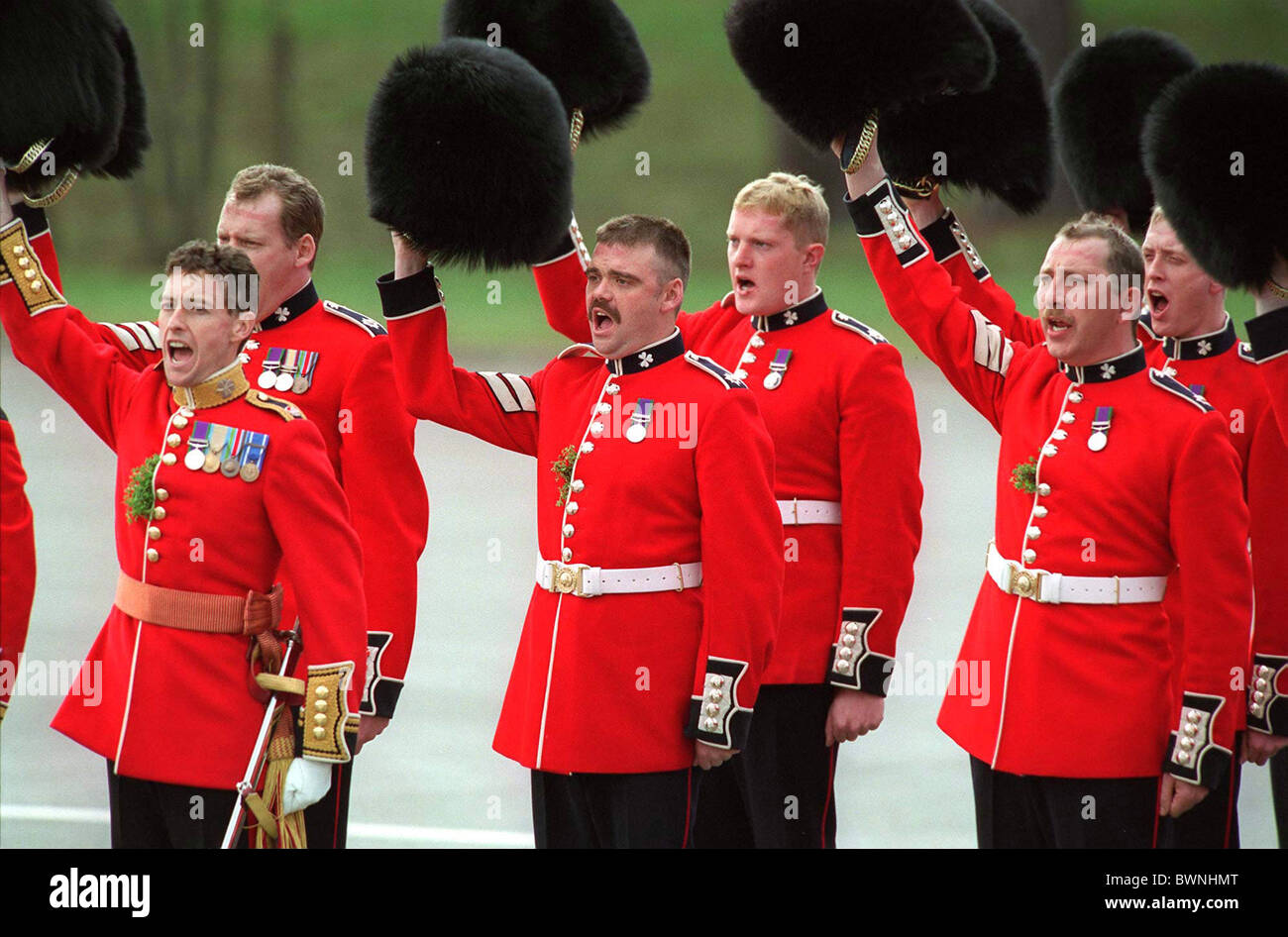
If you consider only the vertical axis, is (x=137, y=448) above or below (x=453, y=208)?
below

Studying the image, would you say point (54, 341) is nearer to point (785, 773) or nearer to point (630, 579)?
point (630, 579)

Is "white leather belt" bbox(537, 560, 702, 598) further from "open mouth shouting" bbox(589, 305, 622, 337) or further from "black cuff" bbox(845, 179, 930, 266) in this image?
"black cuff" bbox(845, 179, 930, 266)

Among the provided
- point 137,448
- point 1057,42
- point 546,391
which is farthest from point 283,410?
point 1057,42

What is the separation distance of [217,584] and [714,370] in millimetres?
974

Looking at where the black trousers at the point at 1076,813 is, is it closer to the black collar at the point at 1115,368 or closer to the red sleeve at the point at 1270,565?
the red sleeve at the point at 1270,565

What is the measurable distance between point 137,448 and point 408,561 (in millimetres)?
641

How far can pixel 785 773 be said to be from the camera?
3.77m

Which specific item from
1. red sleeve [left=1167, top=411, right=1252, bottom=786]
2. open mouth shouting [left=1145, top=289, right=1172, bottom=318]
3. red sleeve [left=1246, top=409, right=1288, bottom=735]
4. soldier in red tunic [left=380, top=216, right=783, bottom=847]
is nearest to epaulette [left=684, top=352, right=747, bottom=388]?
soldier in red tunic [left=380, top=216, right=783, bottom=847]

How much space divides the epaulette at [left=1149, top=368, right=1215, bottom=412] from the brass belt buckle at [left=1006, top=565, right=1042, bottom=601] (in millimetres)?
420

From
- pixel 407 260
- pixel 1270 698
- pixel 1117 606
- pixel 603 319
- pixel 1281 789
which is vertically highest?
pixel 407 260

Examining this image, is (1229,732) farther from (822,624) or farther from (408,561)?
(408,561)

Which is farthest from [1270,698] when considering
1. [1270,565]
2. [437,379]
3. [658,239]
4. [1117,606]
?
[437,379]

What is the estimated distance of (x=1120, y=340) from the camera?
349 cm

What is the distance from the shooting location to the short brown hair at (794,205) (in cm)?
385
